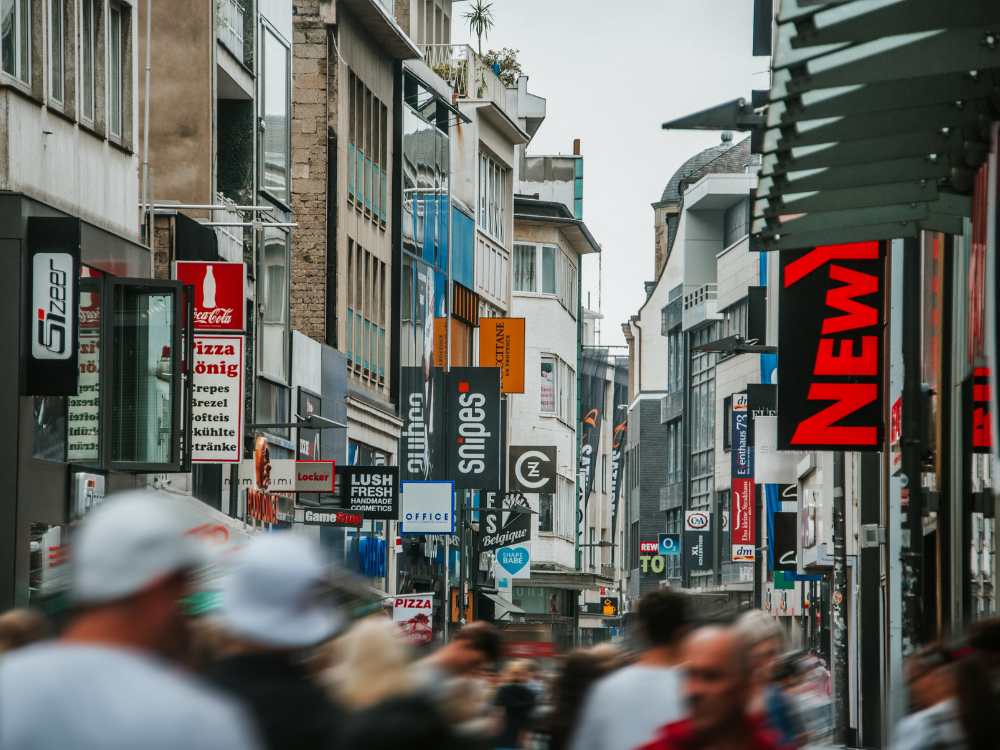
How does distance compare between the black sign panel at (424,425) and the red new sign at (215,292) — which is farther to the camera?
the black sign panel at (424,425)

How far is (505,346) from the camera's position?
222 feet

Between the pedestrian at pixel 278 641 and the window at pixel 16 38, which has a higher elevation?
the window at pixel 16 38

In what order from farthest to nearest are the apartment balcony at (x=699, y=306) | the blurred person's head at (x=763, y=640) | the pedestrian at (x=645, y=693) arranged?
the apartment balcony at (x=699, y=306)
the blurred person's head at (x=763, y=640)
the pedestrian at (x=645, y=693)

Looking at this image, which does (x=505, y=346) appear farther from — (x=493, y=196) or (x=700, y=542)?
(x=700, y=542)

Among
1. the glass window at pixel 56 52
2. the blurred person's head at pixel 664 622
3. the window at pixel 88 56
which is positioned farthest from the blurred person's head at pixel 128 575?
the window at pixel 88 56

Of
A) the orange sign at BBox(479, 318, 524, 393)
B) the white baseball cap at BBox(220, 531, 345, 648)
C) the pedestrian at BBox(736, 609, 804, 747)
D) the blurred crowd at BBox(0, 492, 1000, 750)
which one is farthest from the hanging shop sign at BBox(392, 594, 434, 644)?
the orange sign at BBox(479, 318, 524, 393)

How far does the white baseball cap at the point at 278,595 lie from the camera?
14.8 ft

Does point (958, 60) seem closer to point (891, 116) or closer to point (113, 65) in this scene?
point (891, 116)

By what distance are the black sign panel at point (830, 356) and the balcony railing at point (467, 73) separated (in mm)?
46028

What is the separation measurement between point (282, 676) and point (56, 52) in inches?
837

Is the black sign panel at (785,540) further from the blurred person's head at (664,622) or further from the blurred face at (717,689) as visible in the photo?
the blurred face at (717,689)

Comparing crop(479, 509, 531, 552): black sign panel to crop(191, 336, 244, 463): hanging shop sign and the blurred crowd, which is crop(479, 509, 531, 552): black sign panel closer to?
crop(191, 336, 244, 463): hanging shop sign

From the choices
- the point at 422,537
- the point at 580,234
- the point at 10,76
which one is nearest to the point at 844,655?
the point at 10,76

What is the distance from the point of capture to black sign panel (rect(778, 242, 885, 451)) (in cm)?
2183
